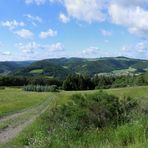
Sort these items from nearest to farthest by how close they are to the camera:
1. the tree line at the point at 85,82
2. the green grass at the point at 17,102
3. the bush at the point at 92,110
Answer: the bush at the point at 92,110 → the green grass at the point at 17,102 → the tree line at the point at 85,82

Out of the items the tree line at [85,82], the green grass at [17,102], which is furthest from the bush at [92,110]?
the tree line at [85,82]

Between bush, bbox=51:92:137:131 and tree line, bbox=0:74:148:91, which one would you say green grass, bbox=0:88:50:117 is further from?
tree line, bbox=0:74:148:91

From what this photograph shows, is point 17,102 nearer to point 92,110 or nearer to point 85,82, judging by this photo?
point 92,110

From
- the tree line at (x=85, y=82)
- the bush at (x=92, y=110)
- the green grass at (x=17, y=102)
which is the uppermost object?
the bush at (x=92, y=110)

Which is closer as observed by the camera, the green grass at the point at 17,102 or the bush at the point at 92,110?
the bush at the point at 92,110

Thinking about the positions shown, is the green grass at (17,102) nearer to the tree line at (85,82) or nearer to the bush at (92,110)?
the bush at (92,110)

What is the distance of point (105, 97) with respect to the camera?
22.7 meters

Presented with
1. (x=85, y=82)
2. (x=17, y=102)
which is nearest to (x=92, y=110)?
(x=17, y=102)

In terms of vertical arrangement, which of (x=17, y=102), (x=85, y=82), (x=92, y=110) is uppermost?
(x=92, y=110)

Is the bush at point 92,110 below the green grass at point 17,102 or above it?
above

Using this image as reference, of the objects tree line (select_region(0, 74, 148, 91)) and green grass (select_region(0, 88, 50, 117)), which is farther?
tree line (select_region(0, 74, 148, 91))

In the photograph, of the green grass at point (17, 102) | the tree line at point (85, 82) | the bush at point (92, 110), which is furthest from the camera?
the tree line at point (85, 82)

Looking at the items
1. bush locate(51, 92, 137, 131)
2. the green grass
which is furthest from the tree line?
bush locate(51, 92, 137, 131)

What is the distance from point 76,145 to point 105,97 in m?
13.0
